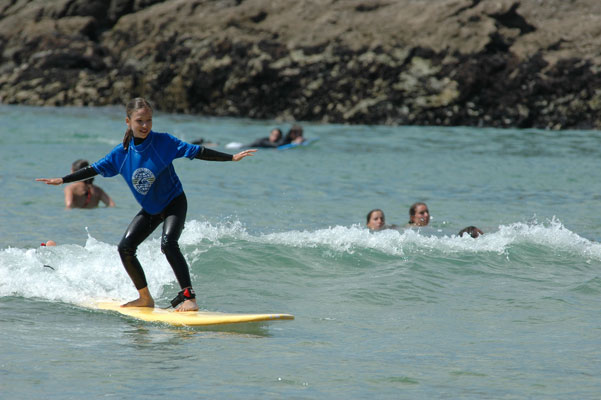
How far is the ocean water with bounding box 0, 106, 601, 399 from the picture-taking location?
18.7 feet

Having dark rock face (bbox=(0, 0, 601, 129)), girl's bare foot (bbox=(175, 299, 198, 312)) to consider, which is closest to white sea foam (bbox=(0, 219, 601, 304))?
girl's bare foot (bbox=(175, 299, 198, 312))

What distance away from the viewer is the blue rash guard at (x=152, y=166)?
7117 millimetres

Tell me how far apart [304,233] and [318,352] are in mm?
5174

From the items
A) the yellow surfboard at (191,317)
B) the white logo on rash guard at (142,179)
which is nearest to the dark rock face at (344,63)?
the yellow surfboard at (191,317)

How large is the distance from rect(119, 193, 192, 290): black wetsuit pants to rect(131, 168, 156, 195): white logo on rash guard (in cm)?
24

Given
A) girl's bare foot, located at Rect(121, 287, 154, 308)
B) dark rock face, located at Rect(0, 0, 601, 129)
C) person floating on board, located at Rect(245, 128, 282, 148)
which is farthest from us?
dark rock face, located at Rect(0, 0, 601, 129)

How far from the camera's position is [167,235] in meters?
7.14

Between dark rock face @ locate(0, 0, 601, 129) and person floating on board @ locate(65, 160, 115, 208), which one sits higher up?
dark rock face @ locate(0, 0, 601, 129)

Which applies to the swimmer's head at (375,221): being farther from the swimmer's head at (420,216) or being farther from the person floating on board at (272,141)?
the person floating on board at (272,141)

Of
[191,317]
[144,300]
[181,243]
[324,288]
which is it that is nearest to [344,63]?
[181,243]

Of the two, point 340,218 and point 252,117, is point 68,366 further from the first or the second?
point 252,117

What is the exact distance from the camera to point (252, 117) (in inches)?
1382

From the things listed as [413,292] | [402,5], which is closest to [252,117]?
[402,5]

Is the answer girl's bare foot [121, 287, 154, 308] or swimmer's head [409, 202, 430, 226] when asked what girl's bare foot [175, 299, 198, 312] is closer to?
girl's bare foot [121, 287, 154, 308]
